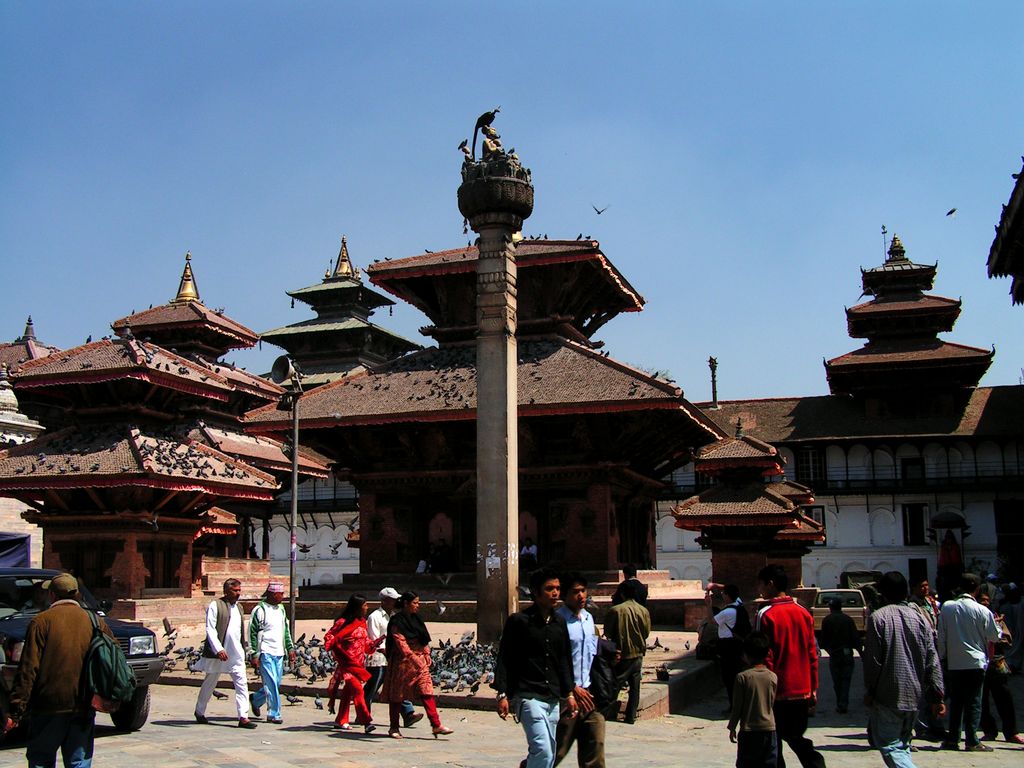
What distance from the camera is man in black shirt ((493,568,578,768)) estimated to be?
303 inches

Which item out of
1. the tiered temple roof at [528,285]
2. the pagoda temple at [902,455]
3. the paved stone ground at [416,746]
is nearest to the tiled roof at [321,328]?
the pagoda temple at [902,455]

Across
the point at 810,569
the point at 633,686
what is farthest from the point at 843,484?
the point at 633,686

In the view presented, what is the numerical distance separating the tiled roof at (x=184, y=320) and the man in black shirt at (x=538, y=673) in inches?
1765

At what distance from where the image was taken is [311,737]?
11844 millimetres

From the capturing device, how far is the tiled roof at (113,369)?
27734 mm

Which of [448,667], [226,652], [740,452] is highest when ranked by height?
[740,452]

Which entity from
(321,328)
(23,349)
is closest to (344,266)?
(321,328)

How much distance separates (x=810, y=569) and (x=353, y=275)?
1225 inches

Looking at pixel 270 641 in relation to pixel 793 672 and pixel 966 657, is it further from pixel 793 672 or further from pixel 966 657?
pixel 966 657

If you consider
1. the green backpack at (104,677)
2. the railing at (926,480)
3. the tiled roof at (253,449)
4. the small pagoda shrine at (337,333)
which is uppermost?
the small pagoda shrine at (337,333)

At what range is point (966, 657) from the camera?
11711 millimetres

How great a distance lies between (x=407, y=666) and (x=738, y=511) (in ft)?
56.1

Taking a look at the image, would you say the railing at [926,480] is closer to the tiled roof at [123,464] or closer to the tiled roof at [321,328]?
the tiled roof at [321,328]

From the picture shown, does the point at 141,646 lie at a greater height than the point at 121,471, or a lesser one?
lesser
